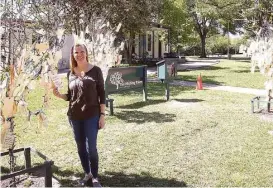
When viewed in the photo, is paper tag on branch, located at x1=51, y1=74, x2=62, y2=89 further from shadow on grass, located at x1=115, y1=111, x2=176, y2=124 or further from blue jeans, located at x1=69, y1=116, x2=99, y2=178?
shadow on grass, located at x1=115, y1=111, x2=176, y2=124

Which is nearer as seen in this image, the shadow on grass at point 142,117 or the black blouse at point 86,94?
the black blouse at point 86,94

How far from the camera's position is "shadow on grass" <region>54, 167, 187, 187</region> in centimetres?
487

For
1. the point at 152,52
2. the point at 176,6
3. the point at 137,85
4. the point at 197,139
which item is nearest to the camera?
the point at 197,139

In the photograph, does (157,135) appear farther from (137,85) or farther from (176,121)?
(137,85)

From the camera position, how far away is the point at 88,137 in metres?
4.44

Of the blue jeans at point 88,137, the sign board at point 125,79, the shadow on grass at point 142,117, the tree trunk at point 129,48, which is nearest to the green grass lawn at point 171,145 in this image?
the shadow on grass at point 142,117

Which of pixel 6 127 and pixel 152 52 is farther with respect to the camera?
pixel 152 52

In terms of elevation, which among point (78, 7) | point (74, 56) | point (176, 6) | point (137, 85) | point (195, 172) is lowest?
point (195, 172)

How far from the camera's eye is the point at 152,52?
41.4 m

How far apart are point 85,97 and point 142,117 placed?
494 centimetres

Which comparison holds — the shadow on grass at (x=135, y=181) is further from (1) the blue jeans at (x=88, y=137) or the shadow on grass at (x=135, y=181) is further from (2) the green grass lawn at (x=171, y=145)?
(1) the blue jeans at (x=88, y=137)

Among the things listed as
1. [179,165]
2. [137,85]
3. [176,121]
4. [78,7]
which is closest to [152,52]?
[78,7]

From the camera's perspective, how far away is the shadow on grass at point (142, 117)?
881 centimetres

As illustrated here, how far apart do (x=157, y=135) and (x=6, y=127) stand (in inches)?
166
